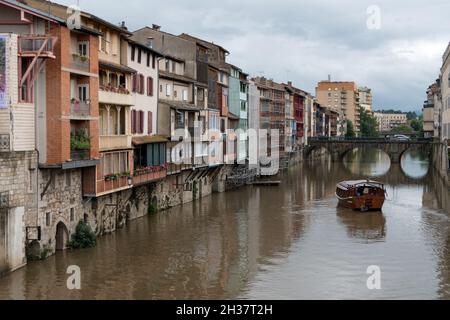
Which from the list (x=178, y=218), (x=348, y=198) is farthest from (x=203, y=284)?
(x=348, y=198)

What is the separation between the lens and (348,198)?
212ft

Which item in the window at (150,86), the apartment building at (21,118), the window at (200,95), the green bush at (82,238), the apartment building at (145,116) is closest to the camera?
the apartment building at (21,118)

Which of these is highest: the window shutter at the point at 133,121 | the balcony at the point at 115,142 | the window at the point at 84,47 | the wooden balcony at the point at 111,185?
the window at the point at 84,47

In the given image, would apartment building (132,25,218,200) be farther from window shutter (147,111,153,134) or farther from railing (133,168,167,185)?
railing (133,168,167,185)

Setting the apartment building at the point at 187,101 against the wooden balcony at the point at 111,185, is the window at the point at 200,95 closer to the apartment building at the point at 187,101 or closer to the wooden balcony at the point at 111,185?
the apartment building at the point at 187,101

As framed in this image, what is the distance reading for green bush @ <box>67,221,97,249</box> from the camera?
131 feet

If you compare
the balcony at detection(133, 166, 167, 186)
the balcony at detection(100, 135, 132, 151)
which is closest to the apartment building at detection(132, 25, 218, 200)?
the balcony at detection(133, 166, 167, 186)

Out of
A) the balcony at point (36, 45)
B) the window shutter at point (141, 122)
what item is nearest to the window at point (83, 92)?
the balcony at point (36, 45)

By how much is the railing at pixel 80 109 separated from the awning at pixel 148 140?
9.38 meters

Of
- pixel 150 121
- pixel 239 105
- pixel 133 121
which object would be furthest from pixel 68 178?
pixel 239 105

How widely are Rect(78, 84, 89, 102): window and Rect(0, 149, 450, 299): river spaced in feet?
29.3

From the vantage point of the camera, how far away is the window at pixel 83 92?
39.9 metres
